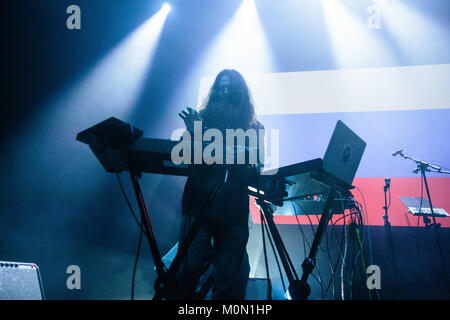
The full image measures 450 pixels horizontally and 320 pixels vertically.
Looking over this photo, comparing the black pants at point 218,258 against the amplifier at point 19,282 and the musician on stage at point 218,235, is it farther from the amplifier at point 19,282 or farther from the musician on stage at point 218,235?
the amplifier at point 19,282

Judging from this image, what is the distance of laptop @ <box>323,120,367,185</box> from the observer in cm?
98

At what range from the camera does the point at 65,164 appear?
7.89 feet

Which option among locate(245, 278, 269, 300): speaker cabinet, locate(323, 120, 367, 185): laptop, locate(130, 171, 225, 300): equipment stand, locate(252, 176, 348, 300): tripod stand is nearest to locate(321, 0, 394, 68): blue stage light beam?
locate(323, 120, 367, 185): laptop

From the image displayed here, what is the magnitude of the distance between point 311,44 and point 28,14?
3183 mm

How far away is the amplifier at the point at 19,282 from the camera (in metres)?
1.31

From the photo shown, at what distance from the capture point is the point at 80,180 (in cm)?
241

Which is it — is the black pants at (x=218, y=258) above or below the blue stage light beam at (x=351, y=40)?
below

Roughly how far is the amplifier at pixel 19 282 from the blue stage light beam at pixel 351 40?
350 centimetres

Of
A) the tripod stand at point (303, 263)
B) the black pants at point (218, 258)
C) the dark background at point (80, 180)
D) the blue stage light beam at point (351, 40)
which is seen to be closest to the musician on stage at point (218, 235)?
the black pants at point (218, 258)

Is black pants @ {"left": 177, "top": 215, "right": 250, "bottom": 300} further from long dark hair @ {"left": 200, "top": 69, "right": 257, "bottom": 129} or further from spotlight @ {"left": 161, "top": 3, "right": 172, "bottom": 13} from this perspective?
spotlight @ {"left": 161, "top": 3, "right": 172, "bottom": 13}

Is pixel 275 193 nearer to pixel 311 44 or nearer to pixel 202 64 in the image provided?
pixel 202 64

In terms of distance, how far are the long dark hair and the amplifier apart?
135 centimetres

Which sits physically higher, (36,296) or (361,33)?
(361,33)

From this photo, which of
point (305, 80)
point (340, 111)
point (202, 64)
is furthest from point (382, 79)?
point (202, 64)
